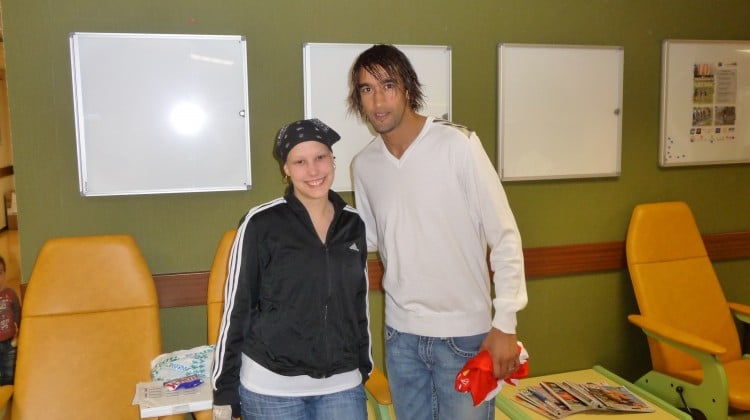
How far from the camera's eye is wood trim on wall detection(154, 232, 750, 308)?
2.50 meters

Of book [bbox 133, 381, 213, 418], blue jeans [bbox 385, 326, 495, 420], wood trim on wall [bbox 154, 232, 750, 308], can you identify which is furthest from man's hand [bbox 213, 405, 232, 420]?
wood trim on wall [bbox 154, 232, 750, 308]

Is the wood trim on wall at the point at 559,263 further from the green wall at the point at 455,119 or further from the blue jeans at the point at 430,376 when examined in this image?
the blue jeans at the point at 430,376

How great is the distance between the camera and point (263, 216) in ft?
5.10

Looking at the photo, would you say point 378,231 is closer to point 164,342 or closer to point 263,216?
point 263,216

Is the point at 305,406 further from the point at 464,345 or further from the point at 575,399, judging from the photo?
the point at 575,399

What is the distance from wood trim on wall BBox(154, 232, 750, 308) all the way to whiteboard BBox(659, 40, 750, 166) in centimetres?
44

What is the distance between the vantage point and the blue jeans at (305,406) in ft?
5.02

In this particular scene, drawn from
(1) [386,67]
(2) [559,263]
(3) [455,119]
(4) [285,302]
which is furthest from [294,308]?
(2) [559,263]

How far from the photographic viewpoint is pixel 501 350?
1562 mm

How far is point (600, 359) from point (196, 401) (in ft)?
6.84

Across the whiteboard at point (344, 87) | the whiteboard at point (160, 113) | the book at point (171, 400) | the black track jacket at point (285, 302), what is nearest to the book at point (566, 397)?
the whiteboard at point (344, 87)

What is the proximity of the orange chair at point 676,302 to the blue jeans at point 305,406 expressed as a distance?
1632mm

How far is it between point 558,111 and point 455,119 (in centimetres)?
52

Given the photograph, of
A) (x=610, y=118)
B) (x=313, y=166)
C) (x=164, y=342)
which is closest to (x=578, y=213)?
(x=610, y=118)
